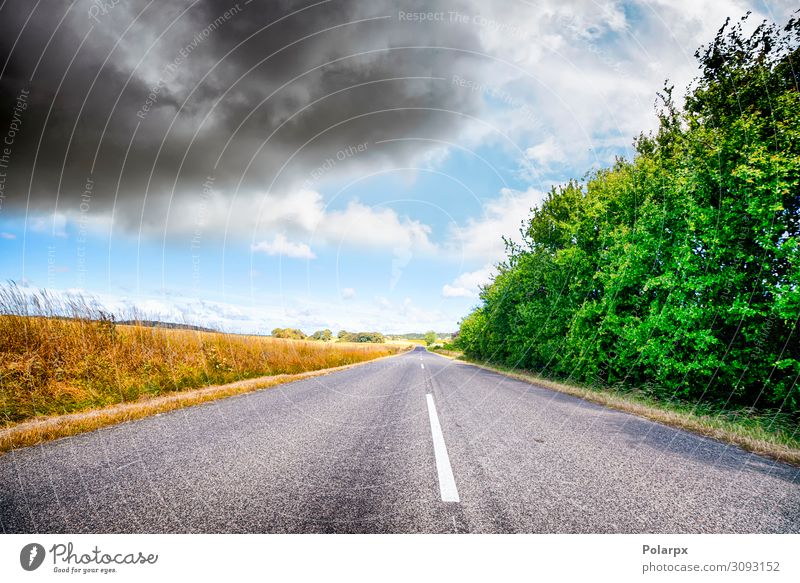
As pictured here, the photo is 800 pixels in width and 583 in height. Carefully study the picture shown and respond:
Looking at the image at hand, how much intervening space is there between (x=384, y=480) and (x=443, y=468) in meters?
0.65

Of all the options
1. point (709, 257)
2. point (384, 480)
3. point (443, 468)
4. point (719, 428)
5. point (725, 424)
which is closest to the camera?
point (384, 480)

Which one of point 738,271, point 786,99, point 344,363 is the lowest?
point 344,363

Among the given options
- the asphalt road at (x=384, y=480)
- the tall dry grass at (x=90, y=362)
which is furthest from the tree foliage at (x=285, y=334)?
the asphalt road at (x=384, y=480)

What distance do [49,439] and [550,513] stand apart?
5.51 m

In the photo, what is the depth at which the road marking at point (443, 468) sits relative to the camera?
8.23ft

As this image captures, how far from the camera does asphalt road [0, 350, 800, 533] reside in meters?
2.10

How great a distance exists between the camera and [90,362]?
6.48 meters

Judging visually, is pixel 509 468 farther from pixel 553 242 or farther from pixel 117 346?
pixel 553 242

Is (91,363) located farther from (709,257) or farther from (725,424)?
(709,257)

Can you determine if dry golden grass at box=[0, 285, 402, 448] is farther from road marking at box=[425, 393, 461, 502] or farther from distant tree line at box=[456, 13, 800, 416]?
distant tree line at box=[456, 13, 800, 416]

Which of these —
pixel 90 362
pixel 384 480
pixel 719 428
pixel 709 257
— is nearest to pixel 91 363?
pixel 90 362

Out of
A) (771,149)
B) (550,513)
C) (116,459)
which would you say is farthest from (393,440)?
(771,149)

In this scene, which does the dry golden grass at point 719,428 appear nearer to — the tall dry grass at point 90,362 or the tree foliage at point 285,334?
the tall dry grass at point 90,362

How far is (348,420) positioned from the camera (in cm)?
534
